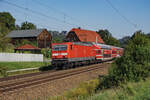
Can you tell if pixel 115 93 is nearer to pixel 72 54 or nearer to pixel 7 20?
pixel 72 54

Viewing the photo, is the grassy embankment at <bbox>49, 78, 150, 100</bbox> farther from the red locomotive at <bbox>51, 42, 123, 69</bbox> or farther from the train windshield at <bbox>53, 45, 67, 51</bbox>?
the train windshield at <bbox>53, 45, 67, 51</bbox>

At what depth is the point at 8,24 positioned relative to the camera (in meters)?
94.3

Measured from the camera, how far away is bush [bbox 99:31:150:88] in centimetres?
1316

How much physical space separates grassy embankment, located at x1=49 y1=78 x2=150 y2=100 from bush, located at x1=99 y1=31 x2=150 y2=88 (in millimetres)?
836

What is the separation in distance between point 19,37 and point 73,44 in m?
43.7

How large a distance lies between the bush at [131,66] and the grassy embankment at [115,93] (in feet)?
2.74

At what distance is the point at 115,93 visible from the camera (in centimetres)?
866

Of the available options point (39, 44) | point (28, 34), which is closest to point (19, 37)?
point (28, 34)

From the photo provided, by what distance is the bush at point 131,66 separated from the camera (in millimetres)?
13156

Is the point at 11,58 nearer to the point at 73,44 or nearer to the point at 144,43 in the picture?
the point at 73,44

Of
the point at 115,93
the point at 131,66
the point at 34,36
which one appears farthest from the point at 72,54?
the point at 34,36

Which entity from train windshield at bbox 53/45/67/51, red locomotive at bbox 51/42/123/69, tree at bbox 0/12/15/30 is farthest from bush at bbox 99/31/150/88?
tree at bbox 0/12/15/30

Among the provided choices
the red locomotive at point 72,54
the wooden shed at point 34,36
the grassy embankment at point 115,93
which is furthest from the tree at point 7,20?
the grassy embankment at point 115,93

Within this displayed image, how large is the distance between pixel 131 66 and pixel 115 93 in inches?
206
